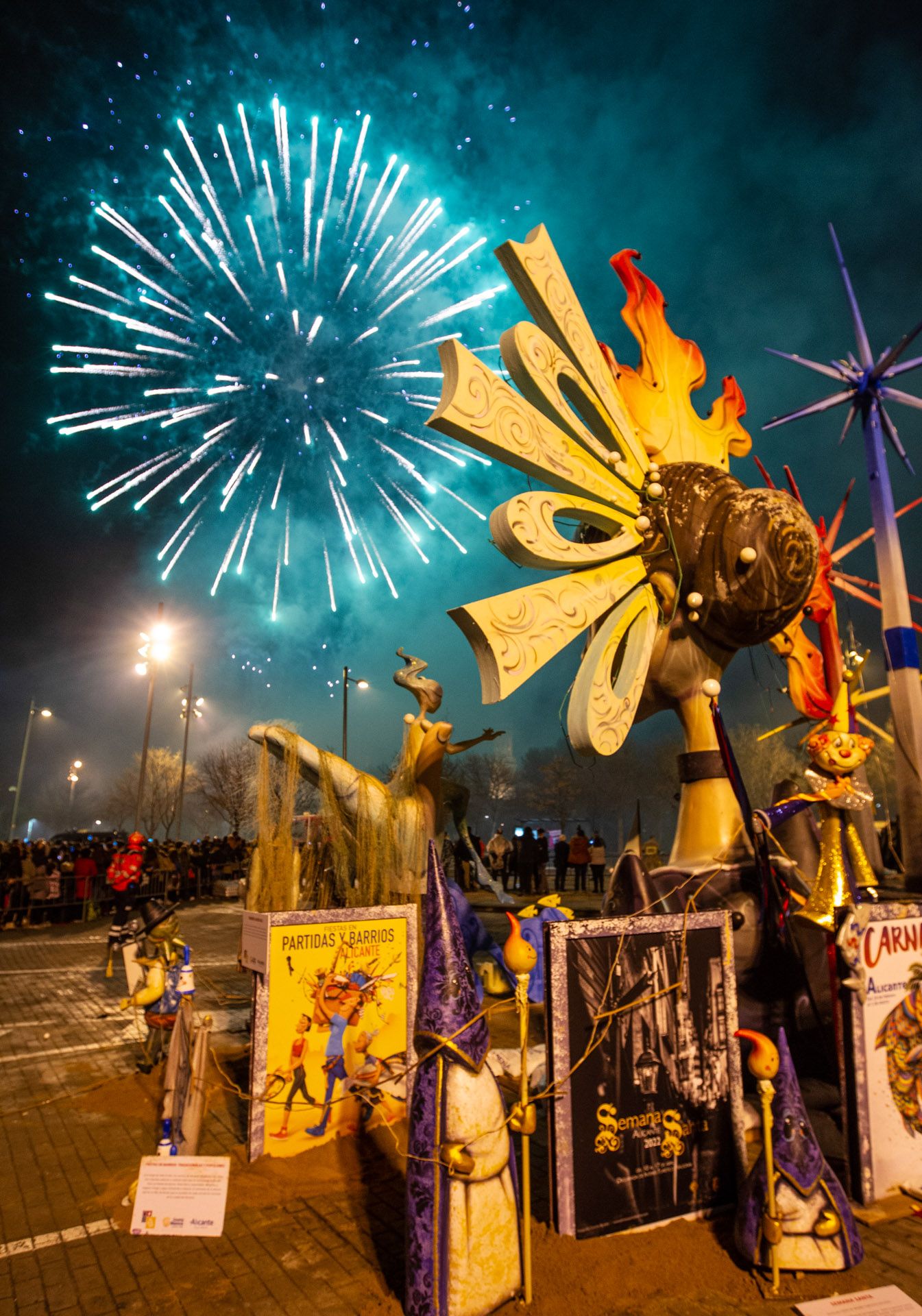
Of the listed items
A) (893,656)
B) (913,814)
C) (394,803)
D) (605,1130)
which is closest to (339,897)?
(394,803)

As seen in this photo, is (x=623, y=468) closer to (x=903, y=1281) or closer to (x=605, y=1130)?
(x=605, y=1130)

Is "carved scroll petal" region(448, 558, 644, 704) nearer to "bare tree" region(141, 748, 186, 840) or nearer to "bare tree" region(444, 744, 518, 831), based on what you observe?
"bare tree" region(444, 744, 518, 831)

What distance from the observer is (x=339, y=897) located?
6523 millimetres

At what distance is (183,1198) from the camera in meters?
3.61

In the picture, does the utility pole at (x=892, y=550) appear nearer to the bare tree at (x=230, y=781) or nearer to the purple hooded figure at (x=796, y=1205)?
the purple hooded figure at (x=796, y=1205)

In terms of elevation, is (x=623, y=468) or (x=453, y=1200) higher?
(x=623, y=468)

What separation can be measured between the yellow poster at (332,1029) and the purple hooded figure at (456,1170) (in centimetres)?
165

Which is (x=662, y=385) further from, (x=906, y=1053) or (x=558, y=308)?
(x=906, y=1053)

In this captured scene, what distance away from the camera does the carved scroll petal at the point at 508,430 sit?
4.73m

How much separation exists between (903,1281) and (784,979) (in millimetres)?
1690

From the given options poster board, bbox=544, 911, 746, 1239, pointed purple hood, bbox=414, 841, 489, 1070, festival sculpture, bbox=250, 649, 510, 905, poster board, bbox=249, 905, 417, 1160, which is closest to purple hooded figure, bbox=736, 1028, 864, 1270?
poster board, bbox=544, 911, 746, 1239

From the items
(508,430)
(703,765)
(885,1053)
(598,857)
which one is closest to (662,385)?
(508,430)

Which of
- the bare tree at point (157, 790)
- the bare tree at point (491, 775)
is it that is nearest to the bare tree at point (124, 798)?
the bare tree at point (157, 790)

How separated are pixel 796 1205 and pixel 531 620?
3.34m
